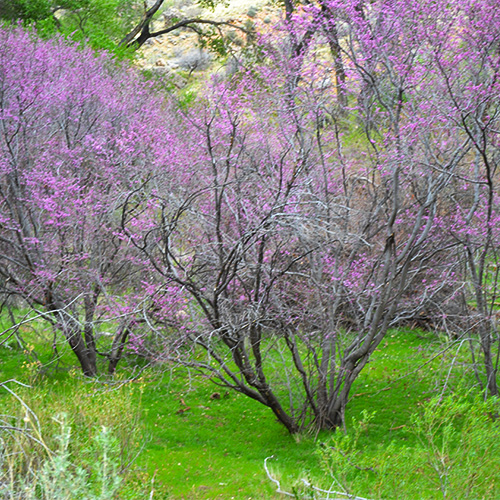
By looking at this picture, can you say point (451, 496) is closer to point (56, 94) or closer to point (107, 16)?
point (56, 94)

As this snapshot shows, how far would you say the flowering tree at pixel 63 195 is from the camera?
368 inches

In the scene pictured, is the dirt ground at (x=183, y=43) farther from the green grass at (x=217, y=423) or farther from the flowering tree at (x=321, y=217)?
the green grass at (x=217, y=423)

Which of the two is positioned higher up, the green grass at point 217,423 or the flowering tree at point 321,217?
the flowering tree at point 321,217

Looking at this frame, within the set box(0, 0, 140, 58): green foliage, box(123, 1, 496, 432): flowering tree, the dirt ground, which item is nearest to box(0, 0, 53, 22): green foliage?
box(0, 0, 140, 58): green foliage

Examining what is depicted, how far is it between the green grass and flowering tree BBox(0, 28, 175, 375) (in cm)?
129

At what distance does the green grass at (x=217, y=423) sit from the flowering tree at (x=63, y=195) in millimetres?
1286

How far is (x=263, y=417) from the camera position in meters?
8.74

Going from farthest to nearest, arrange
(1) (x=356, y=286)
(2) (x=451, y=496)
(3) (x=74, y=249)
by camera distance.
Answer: (3) (x=74, y=249)
(1) (x=356, y=286)
(2) (x=451, y=496)

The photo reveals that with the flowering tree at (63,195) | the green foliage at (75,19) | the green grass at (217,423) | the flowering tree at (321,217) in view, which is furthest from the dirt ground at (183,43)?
the green grass at (217,423)

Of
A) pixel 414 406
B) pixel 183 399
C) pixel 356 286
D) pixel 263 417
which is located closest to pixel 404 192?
pixel 356 286

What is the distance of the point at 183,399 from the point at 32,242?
133 inches

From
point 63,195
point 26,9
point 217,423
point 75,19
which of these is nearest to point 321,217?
point 217,423

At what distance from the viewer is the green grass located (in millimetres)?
5637

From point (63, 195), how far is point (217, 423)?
423 centimetres
